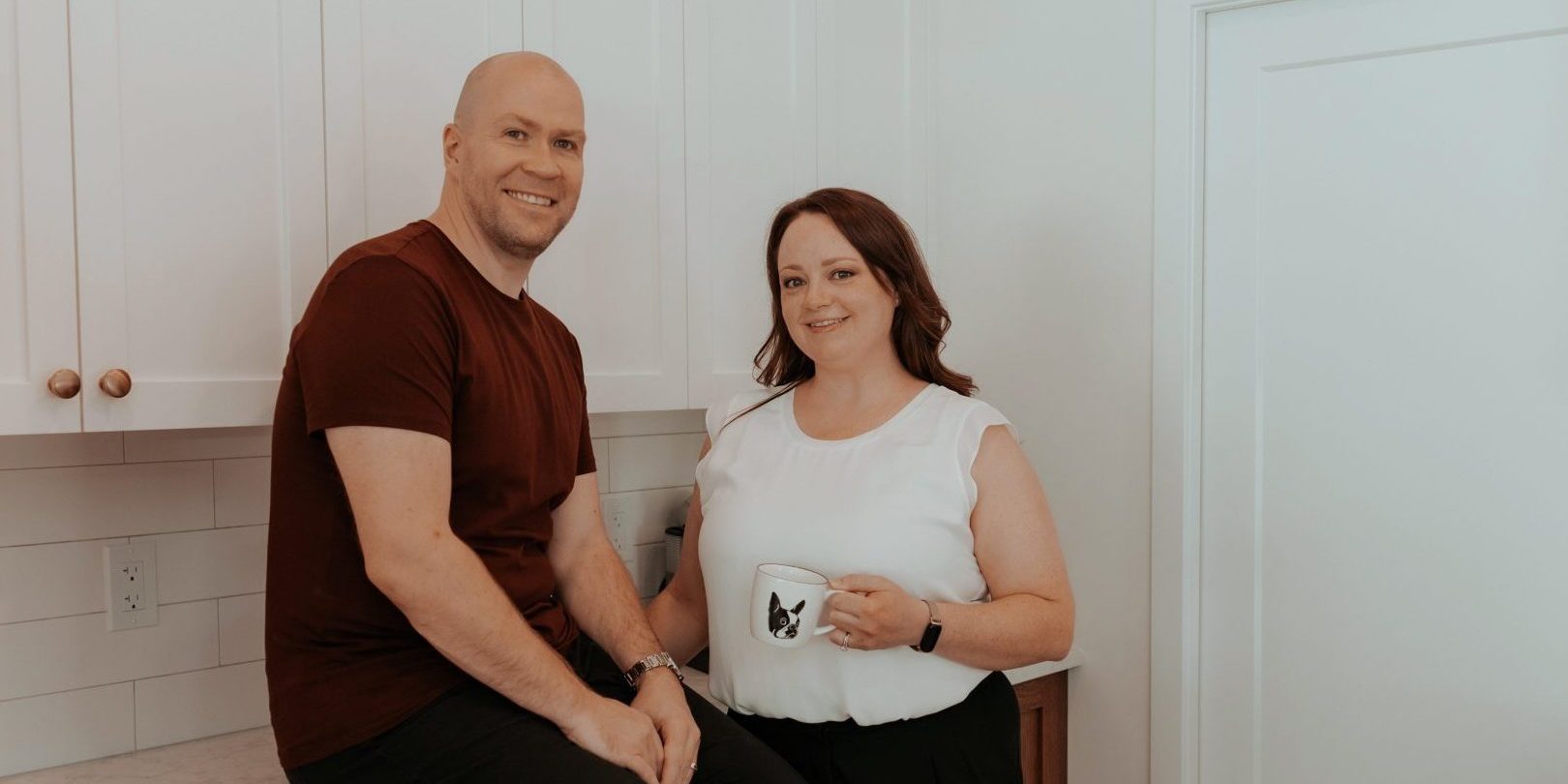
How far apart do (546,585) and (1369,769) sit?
5.15ft

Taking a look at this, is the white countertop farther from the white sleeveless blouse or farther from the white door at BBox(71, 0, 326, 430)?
the white door at BBox(71, 0, 326, 430)

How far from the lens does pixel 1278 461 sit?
7.24 ft

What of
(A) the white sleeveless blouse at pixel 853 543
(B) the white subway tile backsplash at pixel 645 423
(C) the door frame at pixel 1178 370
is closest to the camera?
(A) the white sleeveless blouse at pixel 853 543

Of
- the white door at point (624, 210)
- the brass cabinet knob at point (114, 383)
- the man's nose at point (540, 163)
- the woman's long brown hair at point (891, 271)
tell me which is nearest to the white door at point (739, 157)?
the white door at point (624, 210)

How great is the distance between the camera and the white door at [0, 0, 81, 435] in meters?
1.34

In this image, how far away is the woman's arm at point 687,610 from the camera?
5.96 feet

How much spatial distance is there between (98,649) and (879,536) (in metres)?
1.20

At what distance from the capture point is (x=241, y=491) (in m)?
1.90

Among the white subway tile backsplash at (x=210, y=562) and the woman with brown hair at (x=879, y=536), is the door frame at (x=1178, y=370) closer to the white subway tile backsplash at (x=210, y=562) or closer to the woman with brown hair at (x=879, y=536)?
the woman with brown hair at (x=879, y=536)

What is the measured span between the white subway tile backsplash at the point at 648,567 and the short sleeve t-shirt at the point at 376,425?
3.37ft

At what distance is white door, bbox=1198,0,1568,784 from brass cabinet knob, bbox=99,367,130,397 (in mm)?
1834

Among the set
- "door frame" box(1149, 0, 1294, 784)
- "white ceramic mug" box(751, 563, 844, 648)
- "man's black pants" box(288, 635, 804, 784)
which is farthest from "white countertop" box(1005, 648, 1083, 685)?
"man's black pants" box(288, 635, 804, 784)

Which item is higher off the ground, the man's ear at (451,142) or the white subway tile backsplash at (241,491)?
the man's ear at (451,142)

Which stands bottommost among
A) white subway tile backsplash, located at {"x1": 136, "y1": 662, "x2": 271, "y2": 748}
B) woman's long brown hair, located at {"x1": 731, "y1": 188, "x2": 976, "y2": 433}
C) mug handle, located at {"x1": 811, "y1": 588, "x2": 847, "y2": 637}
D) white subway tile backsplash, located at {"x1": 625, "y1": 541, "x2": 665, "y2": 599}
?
white subway tile backsplash, located at {"x1": 136, "y1": 662, "x2": 271, "y2": 748}
